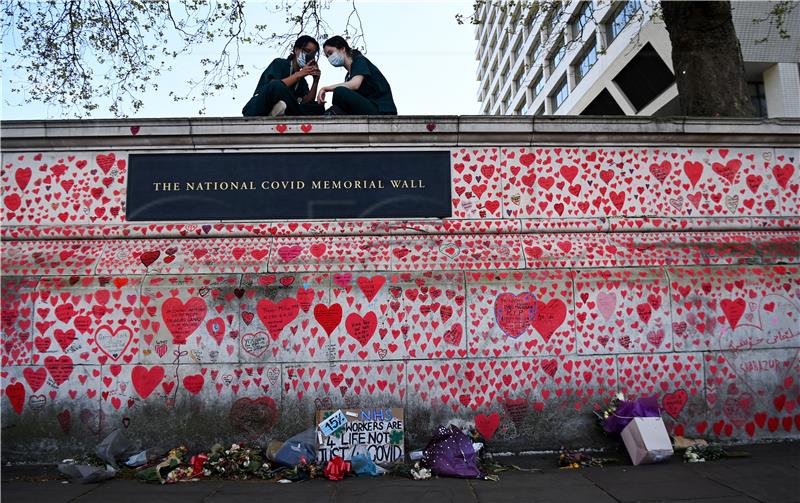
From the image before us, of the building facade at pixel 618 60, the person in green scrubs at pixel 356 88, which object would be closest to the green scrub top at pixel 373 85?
the person in green scrubs at pixel 356 88

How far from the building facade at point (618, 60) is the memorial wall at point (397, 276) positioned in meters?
4.48

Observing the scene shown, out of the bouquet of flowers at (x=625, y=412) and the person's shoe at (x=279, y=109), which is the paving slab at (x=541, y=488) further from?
the person's shoe at (x=279, y=109)

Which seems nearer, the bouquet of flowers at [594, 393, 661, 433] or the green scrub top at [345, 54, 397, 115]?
the bouquet of flowers at [594, 393, 661, 433]

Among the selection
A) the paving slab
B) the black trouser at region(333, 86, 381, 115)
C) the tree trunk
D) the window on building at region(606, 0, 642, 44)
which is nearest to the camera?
the paving slab

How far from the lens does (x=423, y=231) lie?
5699 millimetres

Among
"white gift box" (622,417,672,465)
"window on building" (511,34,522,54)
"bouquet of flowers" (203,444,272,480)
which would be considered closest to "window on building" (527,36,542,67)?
"window on building" (511,34,522,54)

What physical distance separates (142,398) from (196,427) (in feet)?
2.14

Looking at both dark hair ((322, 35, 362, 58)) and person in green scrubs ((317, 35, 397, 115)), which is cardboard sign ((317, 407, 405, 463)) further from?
dark hair ((322, 35, 362, 58))

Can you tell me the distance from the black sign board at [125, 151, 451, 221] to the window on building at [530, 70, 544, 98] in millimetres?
38498

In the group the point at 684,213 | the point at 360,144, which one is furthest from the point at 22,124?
the point at 684,213

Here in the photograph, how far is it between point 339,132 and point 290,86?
4.59ft

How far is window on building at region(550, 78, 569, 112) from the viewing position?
35281 millimetres

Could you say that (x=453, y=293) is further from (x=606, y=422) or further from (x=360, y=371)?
(x=606, y=422)

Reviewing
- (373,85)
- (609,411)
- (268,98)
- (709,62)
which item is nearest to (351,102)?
(373,85)
